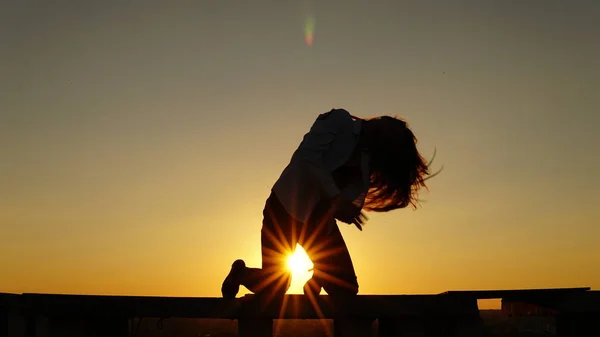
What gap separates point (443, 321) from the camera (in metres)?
4.61

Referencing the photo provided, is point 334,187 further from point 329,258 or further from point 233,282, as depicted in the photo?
point 233,282

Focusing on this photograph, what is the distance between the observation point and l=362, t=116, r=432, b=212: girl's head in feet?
18.5

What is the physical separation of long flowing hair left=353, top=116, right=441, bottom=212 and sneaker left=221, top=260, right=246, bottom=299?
50.6 inches

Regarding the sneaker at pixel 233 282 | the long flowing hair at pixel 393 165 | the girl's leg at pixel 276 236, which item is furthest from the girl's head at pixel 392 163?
the sneaker at pixel 233 282

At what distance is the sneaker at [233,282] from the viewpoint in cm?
503

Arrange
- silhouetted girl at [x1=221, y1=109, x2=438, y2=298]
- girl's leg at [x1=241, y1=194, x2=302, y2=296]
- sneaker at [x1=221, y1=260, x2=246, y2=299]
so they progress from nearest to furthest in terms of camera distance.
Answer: sneaker at [x1=221, y1=260, x2=246, y2=299]
silhouetted girl at [x1=221, y1=109, x2=438, y2=298]
girl's leg at [x1=241, y1=194, x2=302, y2=296]

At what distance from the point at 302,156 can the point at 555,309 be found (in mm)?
2137

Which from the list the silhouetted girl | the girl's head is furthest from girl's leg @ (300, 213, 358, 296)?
the girl's head

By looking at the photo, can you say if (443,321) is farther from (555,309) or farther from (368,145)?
(368,145)

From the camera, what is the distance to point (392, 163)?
569 cm

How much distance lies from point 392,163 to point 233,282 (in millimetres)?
1590

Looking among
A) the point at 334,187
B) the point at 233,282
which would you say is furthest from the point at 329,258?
the point at 233,282

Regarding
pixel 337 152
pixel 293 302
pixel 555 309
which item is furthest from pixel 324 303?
pixel 555 309

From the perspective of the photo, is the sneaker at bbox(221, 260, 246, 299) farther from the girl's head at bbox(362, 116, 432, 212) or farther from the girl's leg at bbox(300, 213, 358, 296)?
the girl's head at bbox(362, 116, 432, 212)
